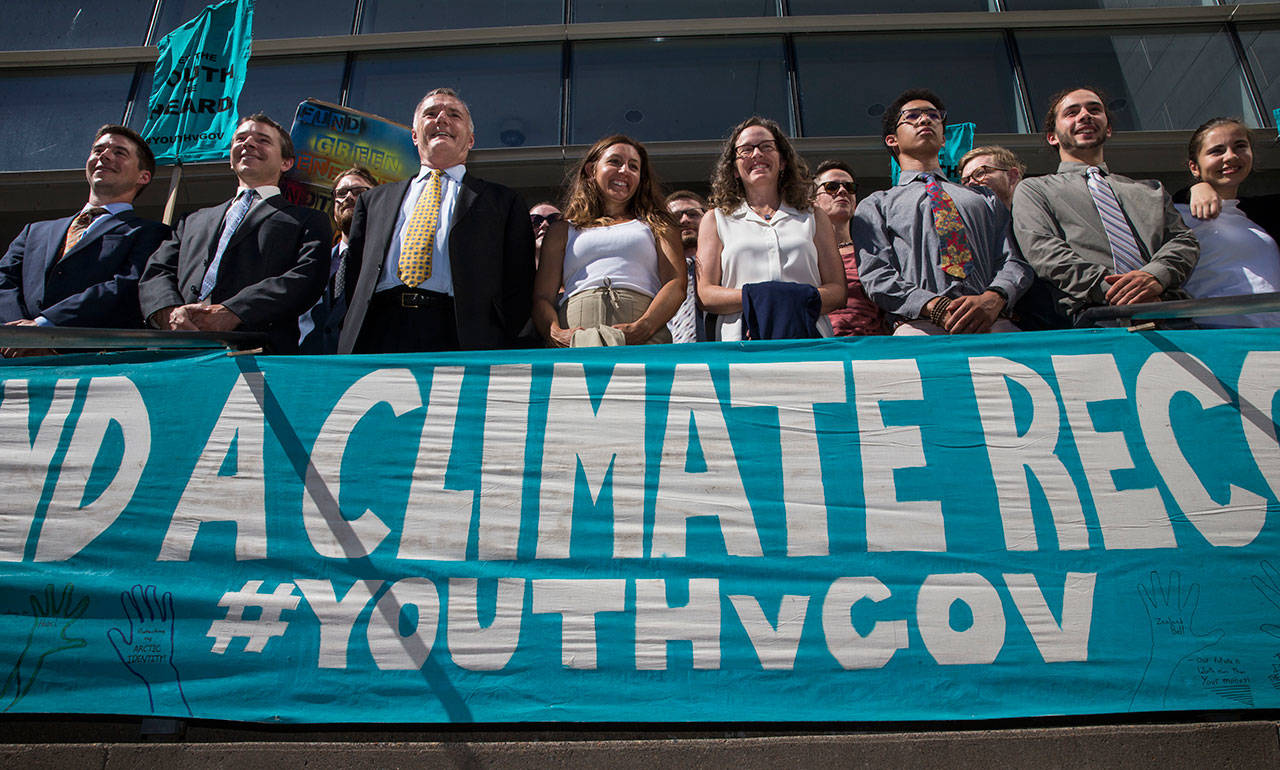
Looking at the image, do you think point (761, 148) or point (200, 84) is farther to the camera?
point (200, 84)

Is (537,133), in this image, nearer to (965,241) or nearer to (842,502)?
A: (965,241)

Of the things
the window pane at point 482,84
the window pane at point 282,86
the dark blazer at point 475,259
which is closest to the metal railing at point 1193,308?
the dark blazer at point 475,259

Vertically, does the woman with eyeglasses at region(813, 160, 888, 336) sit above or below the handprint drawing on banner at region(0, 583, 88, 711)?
above

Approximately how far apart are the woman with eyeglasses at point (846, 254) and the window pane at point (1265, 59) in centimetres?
607

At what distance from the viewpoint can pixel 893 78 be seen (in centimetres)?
870

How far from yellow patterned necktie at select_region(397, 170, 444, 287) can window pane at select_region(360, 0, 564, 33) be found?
6.12 metres

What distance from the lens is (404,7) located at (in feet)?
30.3

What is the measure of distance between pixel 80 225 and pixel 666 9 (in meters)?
6.61

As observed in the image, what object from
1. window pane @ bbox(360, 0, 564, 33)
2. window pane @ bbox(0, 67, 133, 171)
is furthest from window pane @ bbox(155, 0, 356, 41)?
window pane @ bbox(0, 67, 133, 171)

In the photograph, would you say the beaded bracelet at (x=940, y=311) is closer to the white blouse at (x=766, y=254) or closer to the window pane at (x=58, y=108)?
the white blouse at (x=766, y=254)

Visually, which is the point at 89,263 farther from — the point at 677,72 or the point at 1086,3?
the point at 1086,3

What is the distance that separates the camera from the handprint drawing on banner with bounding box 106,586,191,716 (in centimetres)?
241

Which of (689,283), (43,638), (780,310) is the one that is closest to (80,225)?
(43,638)

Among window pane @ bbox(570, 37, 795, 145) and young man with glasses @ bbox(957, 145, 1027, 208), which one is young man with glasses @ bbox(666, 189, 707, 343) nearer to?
young man with glasses @ bbox(957, 145, 1027, 208)
